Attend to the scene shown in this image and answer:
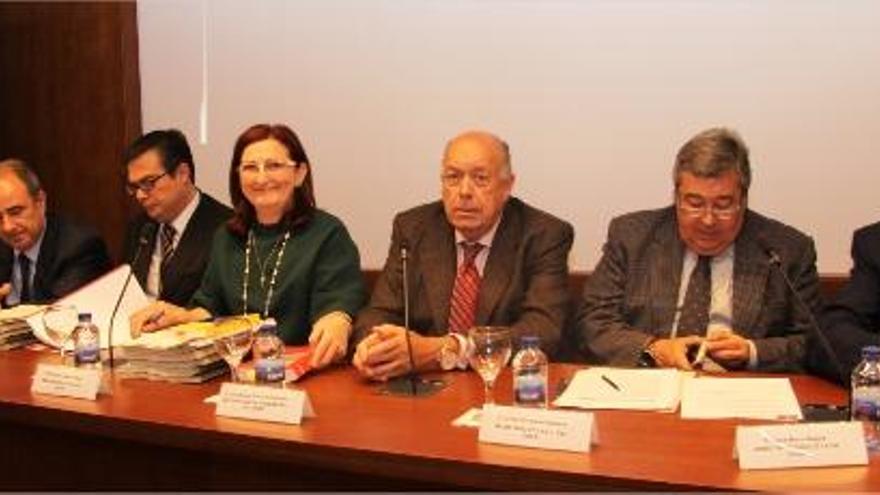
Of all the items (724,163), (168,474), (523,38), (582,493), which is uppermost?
(523,38)

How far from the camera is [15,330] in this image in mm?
2721

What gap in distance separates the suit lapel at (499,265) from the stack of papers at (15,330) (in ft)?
4.01

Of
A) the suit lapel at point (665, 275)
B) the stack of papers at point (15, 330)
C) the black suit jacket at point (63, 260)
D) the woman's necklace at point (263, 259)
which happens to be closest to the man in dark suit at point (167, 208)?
the black suit jacket at point (63, 260)

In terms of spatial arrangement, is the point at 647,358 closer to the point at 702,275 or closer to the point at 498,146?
the point at 702,275

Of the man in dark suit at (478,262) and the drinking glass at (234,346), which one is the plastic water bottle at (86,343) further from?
the man in dark suit at (478,262)

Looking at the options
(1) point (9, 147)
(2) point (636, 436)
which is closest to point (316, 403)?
(2) point (636, 436)

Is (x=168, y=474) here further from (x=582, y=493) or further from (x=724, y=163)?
(x=724, y=163)

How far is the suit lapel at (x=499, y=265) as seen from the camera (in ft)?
8.55

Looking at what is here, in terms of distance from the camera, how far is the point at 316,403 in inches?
78.8

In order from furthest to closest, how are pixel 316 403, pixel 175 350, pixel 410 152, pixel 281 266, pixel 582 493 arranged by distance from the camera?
pixel 410 152, pixel 281 266, pixel 175 350, pixel 316 403, pixel 582 493

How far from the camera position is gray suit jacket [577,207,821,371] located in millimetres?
2451

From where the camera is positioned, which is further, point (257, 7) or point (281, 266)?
point (257, 7)

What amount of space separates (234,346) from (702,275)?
1.18 m

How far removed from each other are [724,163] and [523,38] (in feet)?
4.11
